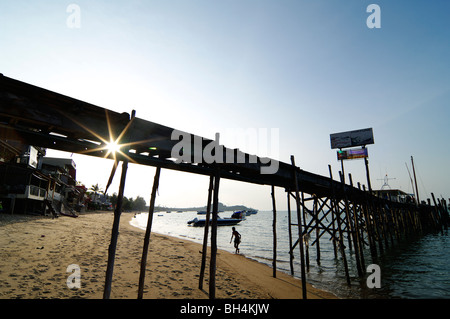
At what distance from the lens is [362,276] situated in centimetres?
1280

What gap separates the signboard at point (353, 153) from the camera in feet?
76.7

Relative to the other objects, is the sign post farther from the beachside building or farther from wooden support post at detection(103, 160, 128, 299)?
the beachside building

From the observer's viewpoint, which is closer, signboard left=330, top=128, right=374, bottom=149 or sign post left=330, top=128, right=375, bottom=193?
sign post left=330, top=128, right=375, bottom=193

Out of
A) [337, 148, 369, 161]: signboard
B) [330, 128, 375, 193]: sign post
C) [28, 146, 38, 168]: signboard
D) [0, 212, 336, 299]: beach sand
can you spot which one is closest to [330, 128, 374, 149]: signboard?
[330, 128, 375, 193]: sign post

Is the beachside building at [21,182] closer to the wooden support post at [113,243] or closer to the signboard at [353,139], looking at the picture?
the wooden support post at [113,243]

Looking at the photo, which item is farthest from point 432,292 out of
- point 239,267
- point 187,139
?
point 187,139

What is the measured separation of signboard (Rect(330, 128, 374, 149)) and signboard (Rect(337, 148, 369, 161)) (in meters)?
0.67

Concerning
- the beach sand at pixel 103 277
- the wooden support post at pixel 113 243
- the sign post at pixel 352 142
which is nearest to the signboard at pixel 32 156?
the beach sand at pixel 103 277

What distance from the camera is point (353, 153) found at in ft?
78.2

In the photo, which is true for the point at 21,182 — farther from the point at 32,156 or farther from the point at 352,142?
the point at 352,142

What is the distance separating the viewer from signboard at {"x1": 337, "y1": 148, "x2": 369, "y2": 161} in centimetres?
2339
